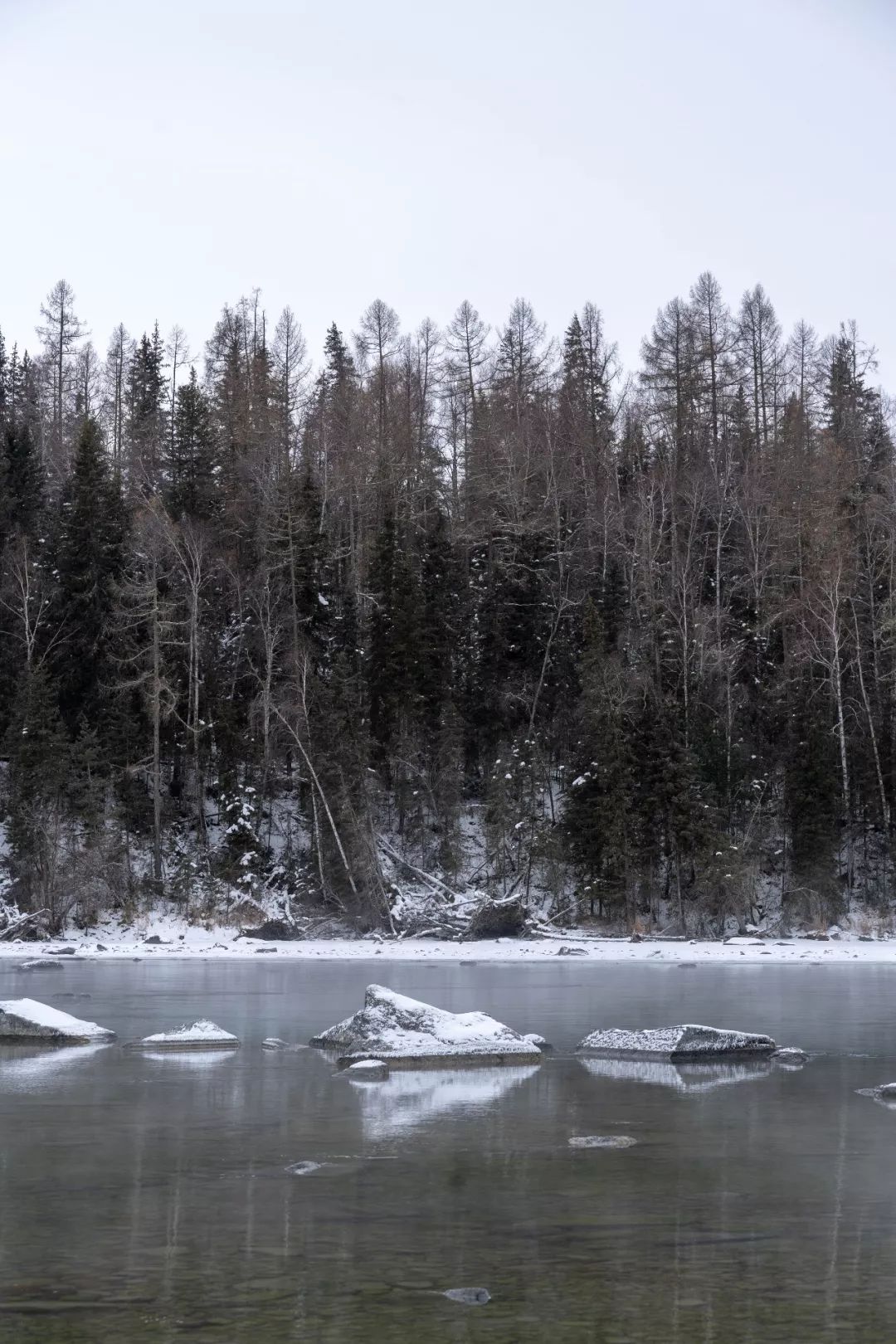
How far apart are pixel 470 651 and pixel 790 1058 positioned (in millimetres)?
42785

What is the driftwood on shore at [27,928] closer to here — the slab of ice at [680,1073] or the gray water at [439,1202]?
the gray water at [439,1202]

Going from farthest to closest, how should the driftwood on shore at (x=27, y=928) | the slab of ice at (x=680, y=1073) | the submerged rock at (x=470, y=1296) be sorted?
the driftwood on shore at (x=27, y=928) < the slab of ice at (x=680, y=1073) < the submerged rock at (x=470, y=1296)

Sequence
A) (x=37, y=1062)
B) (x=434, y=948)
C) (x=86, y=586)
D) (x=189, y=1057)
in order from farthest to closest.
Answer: (x=86, y=586) < (x=434, y=948) < (x=189, y=1057) < (x=37, y=1062)

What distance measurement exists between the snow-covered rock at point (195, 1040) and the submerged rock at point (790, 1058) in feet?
23.3

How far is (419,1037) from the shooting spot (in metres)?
18.2

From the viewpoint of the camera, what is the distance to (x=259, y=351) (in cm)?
7744

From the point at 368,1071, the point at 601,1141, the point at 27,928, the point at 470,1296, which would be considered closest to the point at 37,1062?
the point at 368,1071

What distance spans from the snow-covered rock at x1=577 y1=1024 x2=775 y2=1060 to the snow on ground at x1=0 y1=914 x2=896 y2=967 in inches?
808

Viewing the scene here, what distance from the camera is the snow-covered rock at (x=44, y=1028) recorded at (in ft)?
65.8

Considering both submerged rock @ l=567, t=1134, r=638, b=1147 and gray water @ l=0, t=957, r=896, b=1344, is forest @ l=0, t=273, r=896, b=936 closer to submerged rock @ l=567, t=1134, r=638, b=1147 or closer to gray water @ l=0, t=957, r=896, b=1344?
gray water @ l=0, t=957, r=896, b=1344

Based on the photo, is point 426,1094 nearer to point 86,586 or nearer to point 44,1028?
point 44,1028

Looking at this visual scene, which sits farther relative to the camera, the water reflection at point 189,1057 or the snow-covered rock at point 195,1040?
the snow-covered rock at point 195,1040

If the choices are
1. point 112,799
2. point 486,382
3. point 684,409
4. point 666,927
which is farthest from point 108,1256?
point 486,382

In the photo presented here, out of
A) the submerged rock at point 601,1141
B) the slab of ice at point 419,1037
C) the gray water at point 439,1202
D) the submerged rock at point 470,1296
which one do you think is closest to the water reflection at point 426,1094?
the gray water at point 439,1202
